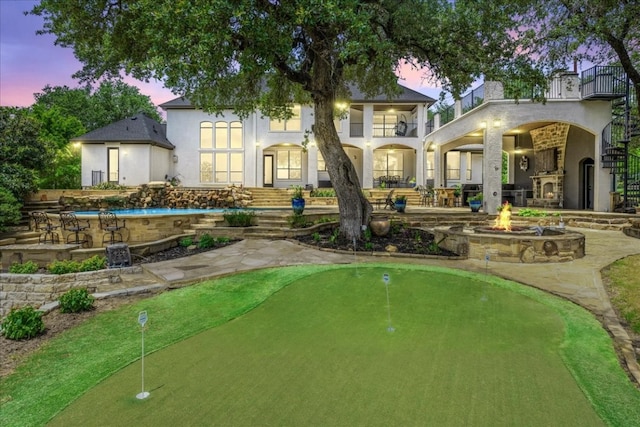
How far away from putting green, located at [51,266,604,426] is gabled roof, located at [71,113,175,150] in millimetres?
20250

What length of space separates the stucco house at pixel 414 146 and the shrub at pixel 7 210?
30.6ft

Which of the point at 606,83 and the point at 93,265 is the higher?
the point at 606,83

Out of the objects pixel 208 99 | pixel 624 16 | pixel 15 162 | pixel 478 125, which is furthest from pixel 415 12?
pixel 15 162

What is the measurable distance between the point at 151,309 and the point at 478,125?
14644 millimetres

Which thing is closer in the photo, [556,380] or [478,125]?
[556,380]

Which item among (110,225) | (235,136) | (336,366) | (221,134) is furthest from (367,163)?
(336,366)

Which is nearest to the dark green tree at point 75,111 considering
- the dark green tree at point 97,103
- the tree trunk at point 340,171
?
the dark green tree at point 97,103

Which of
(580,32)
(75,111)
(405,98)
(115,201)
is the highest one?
(75,111)

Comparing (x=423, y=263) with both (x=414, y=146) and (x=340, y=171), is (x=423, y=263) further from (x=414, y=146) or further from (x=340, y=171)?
(x=414, y=146)

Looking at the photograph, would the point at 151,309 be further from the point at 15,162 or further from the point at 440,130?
the point at 440,130

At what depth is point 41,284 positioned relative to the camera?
6621 mm

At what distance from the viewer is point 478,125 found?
1552 cm

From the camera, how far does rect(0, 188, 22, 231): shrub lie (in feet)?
38.6

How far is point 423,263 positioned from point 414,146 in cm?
1755
